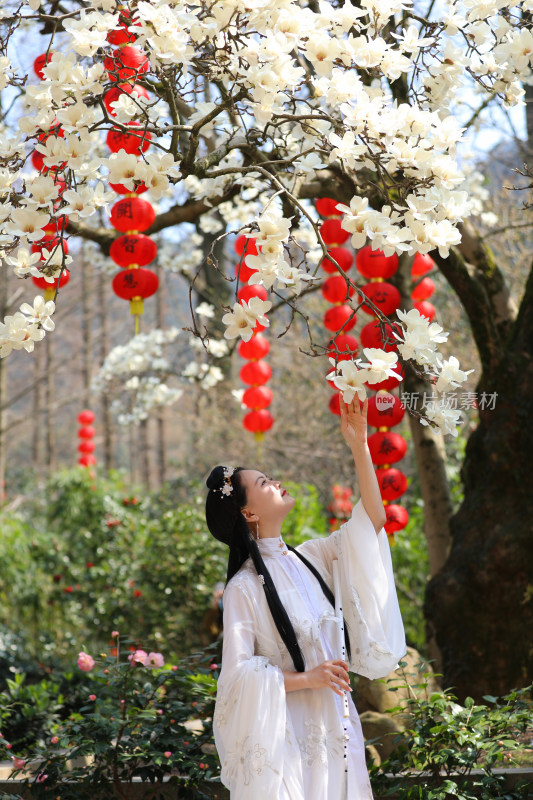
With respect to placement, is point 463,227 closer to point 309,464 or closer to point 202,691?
point 202,691

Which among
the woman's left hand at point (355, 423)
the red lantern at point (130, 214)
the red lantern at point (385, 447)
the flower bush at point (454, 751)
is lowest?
the flower bush at point (454, 751)

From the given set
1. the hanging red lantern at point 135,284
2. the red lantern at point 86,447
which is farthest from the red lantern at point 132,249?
the red lantern at point 86,447

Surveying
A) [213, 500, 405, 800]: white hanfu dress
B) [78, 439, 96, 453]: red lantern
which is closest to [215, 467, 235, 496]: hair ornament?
[213, 500, 405, 800]: white hanfu dress

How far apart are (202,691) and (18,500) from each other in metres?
9.73

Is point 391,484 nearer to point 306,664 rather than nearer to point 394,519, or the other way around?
point 394,519

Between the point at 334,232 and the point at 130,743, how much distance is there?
222 cm

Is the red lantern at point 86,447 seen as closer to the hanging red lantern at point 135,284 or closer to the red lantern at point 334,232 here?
the red lantern at point 334,232

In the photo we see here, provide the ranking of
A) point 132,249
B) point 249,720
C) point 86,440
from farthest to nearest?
point 86,440, point 132,249, point 249,720

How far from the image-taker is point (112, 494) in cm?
802

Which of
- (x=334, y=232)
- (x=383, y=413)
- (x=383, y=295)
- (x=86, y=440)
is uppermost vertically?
(x=86, y=440)

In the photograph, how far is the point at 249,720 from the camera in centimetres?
216

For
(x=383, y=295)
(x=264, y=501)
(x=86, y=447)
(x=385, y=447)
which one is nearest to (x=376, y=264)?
(x=383, y=295)

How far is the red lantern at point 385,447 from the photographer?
3740mm

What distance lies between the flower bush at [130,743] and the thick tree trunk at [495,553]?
132 cm
